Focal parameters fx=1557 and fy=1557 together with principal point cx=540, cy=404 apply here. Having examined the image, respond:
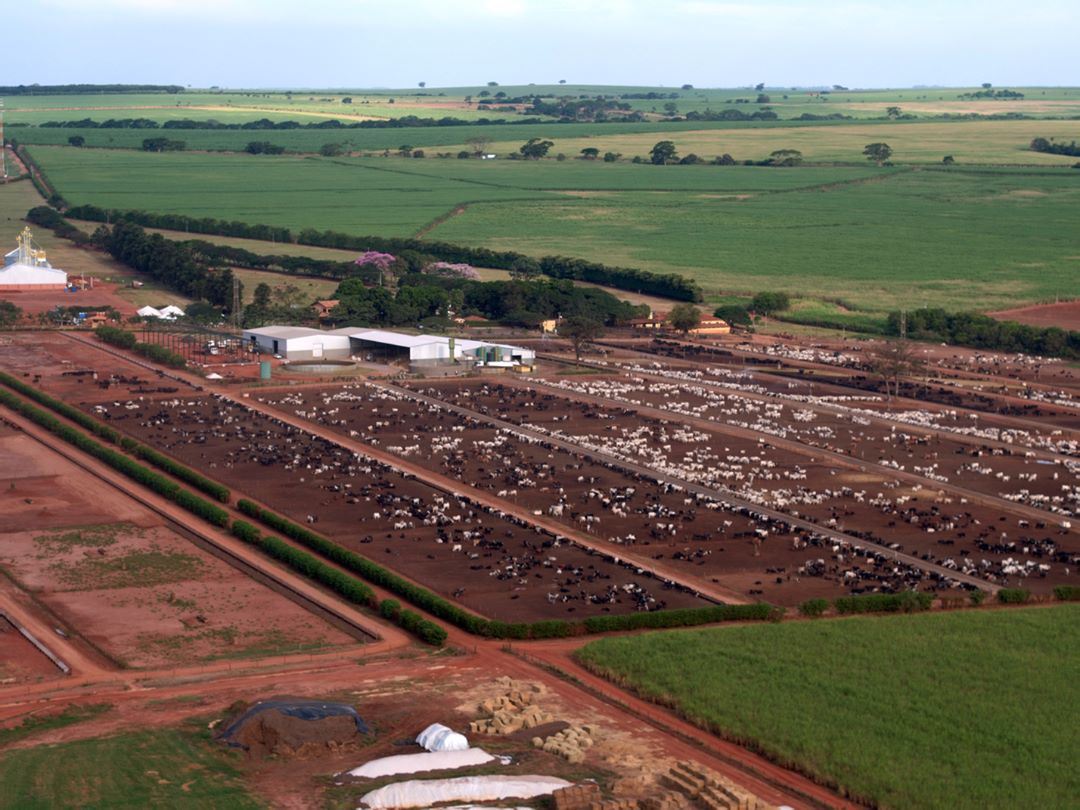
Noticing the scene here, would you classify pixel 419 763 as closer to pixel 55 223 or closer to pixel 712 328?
pixel 712 328

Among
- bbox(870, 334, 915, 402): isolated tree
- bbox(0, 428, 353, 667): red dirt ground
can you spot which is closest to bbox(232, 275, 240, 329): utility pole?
bbox(870, 334, 915, 402): isolated tree

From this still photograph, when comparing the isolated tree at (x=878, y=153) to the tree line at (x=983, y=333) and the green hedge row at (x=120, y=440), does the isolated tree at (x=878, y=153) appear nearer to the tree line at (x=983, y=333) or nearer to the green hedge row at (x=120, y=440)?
the tree line at (x=983, y=333)

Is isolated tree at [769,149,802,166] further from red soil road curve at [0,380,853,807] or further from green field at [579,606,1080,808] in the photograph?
red soil road curve at [0,380,853,807]

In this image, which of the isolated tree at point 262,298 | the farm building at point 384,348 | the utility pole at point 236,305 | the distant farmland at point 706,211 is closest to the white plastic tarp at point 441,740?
the farm building at point 384,348

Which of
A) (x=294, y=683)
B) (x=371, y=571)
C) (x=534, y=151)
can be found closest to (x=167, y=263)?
(x=371, y=571)

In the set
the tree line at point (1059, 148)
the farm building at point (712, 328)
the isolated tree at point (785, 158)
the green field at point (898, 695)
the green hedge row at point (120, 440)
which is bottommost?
the farm building at point (712, 328)

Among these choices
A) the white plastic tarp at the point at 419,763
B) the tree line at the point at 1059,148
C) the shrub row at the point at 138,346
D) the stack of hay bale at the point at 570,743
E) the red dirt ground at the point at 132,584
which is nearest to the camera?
the white plastic tarp at the point at 419,763
